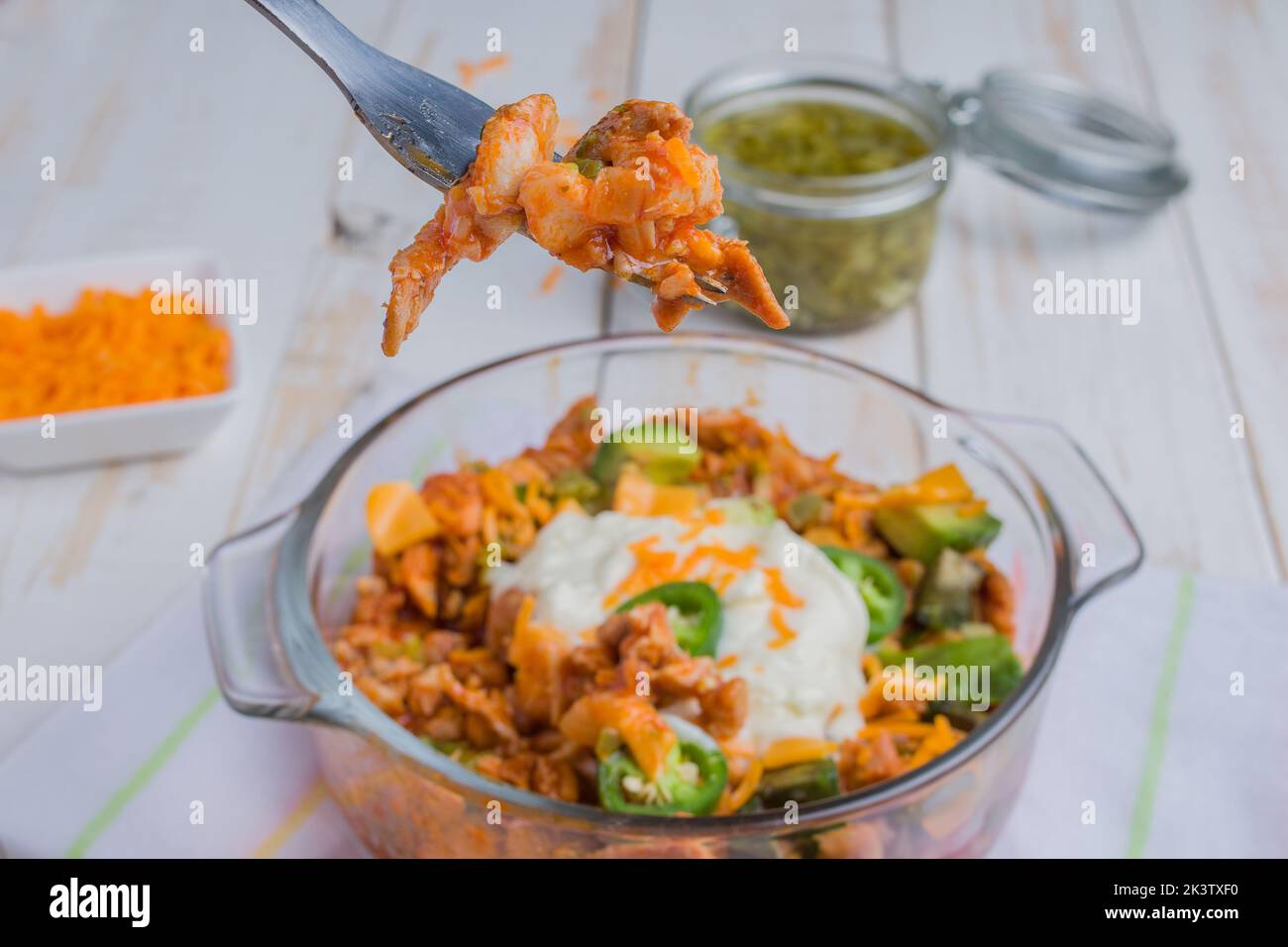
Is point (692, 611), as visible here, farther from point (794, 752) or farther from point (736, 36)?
point (736, 36)

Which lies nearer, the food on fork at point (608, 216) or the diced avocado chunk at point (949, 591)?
the food on fork at point (608, 216)

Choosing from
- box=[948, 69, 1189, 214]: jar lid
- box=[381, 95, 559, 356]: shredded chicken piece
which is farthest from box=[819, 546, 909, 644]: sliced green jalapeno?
box=[948, 69, 1189, 214]: jar lid

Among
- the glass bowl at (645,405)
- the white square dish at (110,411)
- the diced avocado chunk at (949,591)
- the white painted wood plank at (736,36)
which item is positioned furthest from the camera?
the white painted wood plank at (736,36)

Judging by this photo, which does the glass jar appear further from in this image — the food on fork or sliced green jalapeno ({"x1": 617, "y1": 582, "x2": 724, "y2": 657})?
the food on fork

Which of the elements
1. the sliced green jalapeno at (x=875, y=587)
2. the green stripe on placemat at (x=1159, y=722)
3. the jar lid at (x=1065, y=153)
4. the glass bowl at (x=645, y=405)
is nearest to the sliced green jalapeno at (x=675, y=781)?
the glass bowl at (x=645, y=405)

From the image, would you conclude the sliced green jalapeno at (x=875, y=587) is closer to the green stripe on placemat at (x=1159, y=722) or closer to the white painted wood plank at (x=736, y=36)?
the green stripe on placemat at (x=1159, y=722)
